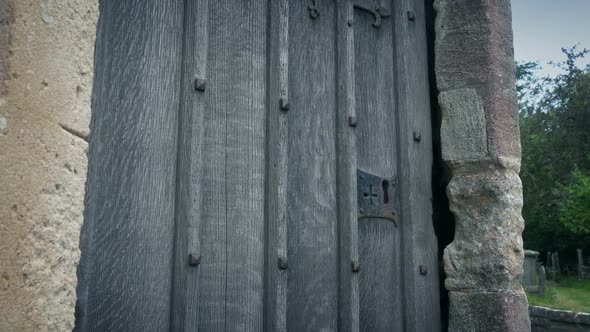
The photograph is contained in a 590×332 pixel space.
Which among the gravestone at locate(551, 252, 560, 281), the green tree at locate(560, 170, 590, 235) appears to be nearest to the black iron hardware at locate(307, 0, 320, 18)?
the green tree at locate(560, 170, 590, 235)

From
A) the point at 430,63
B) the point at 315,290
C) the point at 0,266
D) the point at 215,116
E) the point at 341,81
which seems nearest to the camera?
the point at 0,266

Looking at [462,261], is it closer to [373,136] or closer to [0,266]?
[373,136]

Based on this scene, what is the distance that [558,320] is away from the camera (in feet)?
22.3

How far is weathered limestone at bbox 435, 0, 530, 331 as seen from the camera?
2066 mm

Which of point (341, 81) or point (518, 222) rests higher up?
point (341, 81)

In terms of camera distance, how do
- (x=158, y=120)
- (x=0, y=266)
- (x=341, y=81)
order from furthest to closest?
(x=341, y=81) < (x=158, y=120) < (x=0, y=266)

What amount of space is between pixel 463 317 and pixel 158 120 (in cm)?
139

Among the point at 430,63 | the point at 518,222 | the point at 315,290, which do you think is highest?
the point at 430,63

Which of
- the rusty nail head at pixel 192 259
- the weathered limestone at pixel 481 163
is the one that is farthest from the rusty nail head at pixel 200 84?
the weathered limestone at pixel 481 163

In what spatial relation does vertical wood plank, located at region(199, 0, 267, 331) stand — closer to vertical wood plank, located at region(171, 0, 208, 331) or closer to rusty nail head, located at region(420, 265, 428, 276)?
vertical wood plank, located at region(171, 0, 208, 331)

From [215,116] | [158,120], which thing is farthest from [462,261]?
[158,120]

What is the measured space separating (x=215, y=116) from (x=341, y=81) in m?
0.55

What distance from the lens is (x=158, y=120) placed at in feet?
5.20

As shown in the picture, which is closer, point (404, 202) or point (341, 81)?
point (341, 81)
